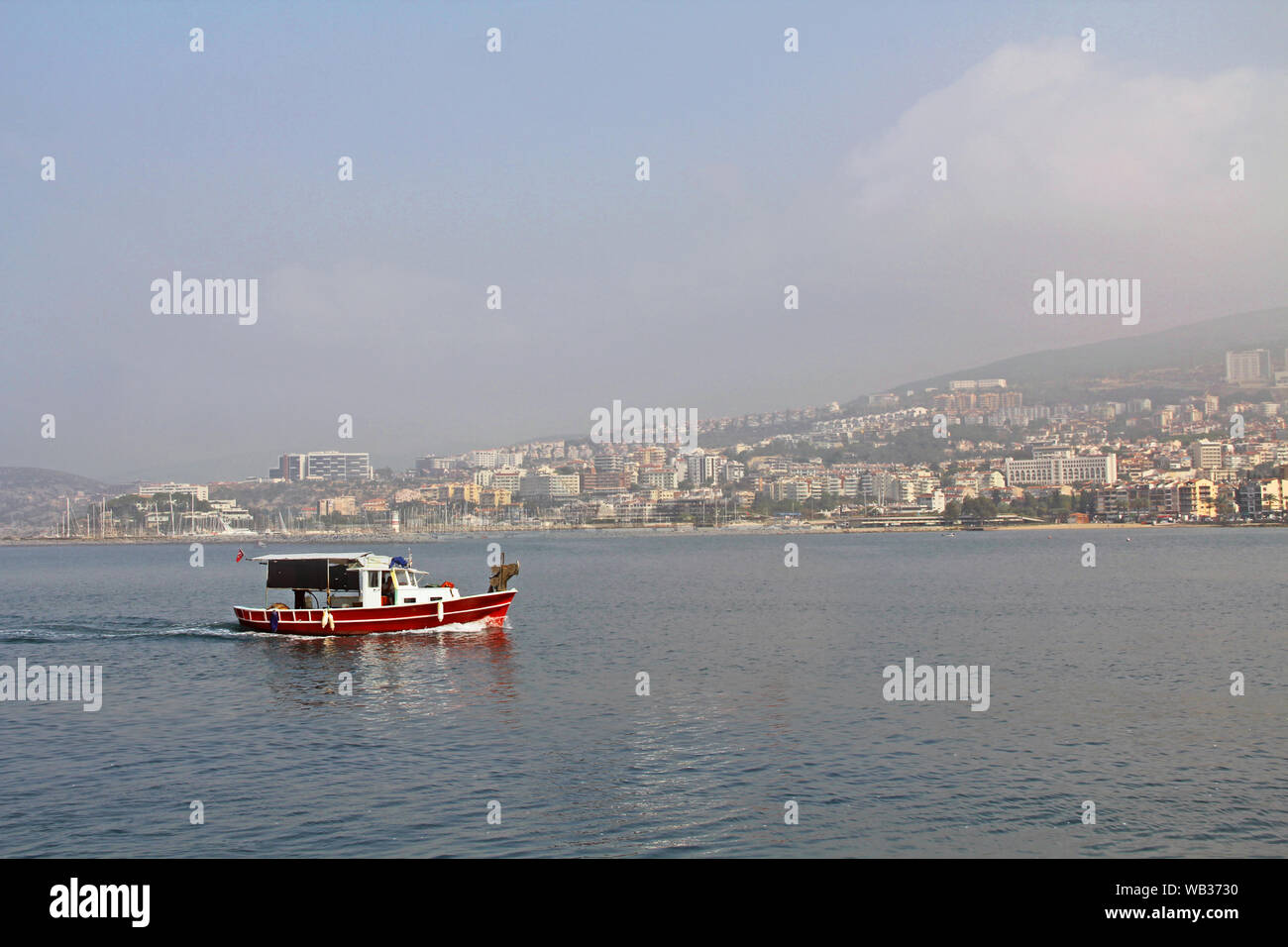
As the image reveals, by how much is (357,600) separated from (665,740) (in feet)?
68.3

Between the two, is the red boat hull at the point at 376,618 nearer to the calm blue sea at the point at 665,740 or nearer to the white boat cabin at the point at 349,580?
the white boat cabin at the point at 349,580

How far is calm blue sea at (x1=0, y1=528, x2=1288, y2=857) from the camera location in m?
14.0

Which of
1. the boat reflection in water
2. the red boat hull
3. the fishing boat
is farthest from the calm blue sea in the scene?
the fishing boat

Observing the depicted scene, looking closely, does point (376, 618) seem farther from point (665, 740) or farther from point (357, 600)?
point (665, 740)

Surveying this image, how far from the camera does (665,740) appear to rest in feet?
63.8

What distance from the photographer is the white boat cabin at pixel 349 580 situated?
120ft

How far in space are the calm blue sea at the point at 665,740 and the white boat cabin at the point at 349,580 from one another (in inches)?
62.0

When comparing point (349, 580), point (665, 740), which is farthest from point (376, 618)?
point (665, 740)

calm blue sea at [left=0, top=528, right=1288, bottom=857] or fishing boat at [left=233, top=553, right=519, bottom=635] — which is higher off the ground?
fishing boat at [left=233, top=553, right=519, bottom=635]

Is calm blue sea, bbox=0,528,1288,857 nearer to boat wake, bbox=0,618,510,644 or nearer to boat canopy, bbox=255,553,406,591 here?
boat wake, bbox=0,618,510,644
